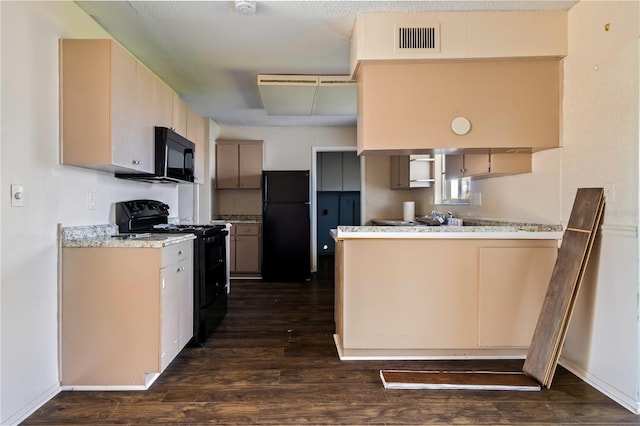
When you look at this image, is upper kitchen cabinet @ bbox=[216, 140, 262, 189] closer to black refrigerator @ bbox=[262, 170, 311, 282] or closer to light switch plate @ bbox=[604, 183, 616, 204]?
black refrigerator @ bbox=[262, 170, 311, 282]

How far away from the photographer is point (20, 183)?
6.13 ft

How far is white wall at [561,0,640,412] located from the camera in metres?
1.97

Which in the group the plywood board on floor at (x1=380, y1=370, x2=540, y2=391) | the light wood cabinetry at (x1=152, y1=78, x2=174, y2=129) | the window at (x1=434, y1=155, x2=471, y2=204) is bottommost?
the plywood board on floor at (x1=380, y1=370, x2=540, y2=391)

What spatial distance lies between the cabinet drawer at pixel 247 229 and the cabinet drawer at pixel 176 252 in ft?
8.72

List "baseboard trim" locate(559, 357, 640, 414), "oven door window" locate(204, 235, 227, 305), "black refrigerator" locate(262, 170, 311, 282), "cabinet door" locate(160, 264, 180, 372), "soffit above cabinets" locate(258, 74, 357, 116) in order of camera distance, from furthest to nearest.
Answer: "black refrigerator" locate(262, 170, 311, 282) < "soffit above cabinets" locate(258, 74, 357, 116) < "oven door window" locate(204, 235, 227, 305) < "cabinet door" locate(160, 264, 180, 372) < "baseboard trim" locate(559, 357, 640, 414)

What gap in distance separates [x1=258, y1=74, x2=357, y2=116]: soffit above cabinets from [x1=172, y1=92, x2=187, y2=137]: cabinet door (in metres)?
0.76

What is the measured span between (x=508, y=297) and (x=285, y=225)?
3283 millimetres

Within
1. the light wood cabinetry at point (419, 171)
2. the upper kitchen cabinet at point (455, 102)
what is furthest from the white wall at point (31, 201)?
the light wood cabinetry at point (419, 171)

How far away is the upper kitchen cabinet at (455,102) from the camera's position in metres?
2.54

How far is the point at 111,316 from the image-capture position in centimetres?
217

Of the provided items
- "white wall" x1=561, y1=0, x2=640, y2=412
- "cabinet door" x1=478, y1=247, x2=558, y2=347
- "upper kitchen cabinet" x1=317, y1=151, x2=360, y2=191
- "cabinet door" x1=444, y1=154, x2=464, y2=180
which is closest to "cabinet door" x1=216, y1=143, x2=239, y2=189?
"upper kitchen cabinet" x1=317, y1=151, x2=360, y2=191

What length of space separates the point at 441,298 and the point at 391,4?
76.4 inches

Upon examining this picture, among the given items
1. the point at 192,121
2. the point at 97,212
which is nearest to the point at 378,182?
the point at 192,121

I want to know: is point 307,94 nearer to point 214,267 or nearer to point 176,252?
point 214,267
